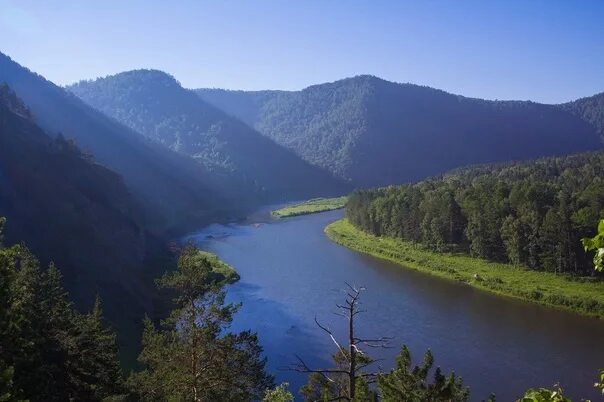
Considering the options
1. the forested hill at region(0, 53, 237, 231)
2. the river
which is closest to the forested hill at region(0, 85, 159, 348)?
the river

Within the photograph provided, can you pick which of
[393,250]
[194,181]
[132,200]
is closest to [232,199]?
[194,181]

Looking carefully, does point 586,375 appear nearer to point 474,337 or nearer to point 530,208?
point 474,337

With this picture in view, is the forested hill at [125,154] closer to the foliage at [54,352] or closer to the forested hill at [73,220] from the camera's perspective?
the forested hill at [73,220]

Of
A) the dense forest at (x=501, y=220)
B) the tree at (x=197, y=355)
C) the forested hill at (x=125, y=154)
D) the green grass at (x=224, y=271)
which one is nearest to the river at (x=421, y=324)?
the green grass at (x=224, y=271)

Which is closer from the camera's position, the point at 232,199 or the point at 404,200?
the point at 404,200

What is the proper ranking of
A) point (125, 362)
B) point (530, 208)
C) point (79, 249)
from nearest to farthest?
point (125, 362)
point (79, 249)
point (530, 208)

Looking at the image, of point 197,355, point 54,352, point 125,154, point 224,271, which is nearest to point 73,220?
point 224,271
